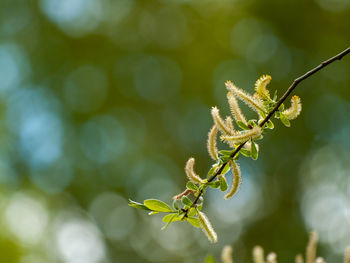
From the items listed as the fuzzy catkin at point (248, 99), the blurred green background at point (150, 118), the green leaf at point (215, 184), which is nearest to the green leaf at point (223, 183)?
the green leaf at point (215, 184)

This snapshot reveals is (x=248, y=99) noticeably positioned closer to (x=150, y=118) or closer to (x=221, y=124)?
(x=221, y=124)

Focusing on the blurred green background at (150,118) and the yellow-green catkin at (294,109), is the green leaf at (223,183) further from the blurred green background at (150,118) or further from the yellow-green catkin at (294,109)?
the blurred green background at (150,118)

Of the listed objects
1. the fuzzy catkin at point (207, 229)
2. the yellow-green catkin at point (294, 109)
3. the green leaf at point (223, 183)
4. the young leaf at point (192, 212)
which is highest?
the yellow-green catkin at point (294, 109)

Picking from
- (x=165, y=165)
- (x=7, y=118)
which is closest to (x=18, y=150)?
(x=7, y=118)

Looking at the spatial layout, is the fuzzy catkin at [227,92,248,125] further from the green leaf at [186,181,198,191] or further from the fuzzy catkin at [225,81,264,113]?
the green leaf at [186,181,198,191]

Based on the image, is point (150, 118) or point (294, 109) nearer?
point (294, 109)

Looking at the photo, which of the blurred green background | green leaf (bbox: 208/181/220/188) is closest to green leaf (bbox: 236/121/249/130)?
green leaf (bbox: 208/181/220/188)

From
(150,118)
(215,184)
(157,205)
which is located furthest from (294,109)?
(150,118)
